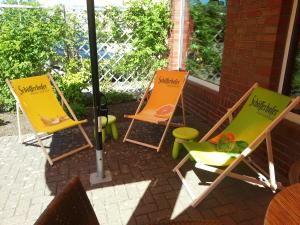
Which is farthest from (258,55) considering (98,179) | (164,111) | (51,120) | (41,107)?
(41,107)

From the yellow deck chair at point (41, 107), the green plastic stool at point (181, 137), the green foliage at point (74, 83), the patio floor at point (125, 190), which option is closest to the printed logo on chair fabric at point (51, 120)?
the yellow deck chair at point (41, 107)

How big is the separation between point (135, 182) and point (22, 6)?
4.16 m

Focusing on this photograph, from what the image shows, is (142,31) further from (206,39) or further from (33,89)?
(33,89)

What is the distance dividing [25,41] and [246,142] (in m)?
4.26

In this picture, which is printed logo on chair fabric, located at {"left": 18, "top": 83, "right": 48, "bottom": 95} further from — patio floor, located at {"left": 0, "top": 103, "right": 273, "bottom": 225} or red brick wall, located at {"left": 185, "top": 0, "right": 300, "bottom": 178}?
red brick wall, located at {"left": 185, "top": 0, "right": 300, "bottom": 178}

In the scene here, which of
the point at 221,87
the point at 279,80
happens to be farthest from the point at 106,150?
the point at 279,80

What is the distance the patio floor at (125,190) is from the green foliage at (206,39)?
1.95m

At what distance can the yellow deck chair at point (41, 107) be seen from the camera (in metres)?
3.45

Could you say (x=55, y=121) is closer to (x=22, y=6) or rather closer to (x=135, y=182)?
(x=135, y=182)

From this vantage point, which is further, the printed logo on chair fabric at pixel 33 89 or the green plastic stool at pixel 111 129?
the green plastic stool at pixel 111 129

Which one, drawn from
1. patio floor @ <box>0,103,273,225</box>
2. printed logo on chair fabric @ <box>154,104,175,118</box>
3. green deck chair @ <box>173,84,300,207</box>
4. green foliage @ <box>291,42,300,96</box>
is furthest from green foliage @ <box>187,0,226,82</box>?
patio floor @ <box>0,103,273,225</box>

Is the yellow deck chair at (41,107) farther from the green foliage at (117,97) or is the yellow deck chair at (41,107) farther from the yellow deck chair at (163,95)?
the green foliage at (117,97)

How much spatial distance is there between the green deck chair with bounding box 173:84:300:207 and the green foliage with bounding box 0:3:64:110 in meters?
3.60

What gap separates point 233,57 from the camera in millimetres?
3742
